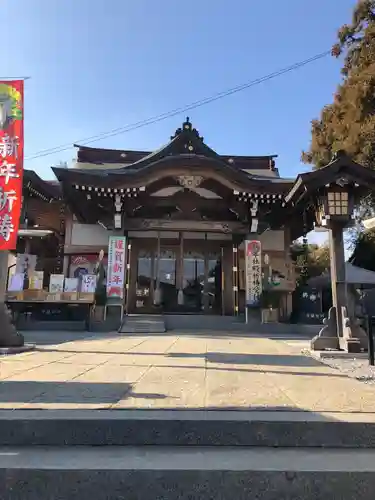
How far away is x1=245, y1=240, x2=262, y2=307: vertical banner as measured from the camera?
1275 centimetres

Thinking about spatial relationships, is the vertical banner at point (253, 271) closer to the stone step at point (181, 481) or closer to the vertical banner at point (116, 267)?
the vertical banner at point (116, 267)

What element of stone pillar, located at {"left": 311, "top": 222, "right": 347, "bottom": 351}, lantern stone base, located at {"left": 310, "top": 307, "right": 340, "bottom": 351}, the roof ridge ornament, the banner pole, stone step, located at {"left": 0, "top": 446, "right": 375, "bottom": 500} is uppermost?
the roof ridge ornament

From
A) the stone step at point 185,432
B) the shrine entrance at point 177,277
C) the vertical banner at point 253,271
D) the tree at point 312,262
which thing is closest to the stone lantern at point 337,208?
the stone step at point 185,432

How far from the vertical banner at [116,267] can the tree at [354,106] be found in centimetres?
883

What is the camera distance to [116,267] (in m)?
12.5

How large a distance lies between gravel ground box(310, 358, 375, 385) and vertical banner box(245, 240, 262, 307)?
6602mm

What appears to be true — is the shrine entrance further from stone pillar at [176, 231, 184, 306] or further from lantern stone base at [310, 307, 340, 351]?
lantern stone base at [310, 307, 340, 351]

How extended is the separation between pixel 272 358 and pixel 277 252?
8936mm

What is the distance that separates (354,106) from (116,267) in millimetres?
10733

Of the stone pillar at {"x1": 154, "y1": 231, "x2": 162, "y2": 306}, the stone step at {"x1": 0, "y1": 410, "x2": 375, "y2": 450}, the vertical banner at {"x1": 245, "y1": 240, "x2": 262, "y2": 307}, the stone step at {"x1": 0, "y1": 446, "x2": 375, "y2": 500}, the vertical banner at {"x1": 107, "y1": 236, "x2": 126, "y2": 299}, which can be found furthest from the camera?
the stone pillar at {"x1": 154, "y1": 231, "x2": 162, "y2": 306}

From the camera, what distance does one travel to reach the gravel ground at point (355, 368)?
14.7 feet

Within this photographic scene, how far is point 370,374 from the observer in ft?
15.5

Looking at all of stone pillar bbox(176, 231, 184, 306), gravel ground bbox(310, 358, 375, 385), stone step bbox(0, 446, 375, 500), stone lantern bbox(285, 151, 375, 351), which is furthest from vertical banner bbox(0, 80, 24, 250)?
stone pillar bbox(176, 231, 184, 306)

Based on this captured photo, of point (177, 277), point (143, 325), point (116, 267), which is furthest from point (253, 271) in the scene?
point (116, 267)
